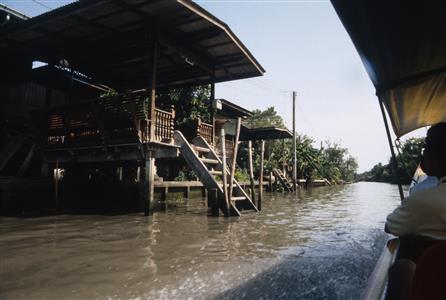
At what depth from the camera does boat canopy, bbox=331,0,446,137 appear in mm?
2264

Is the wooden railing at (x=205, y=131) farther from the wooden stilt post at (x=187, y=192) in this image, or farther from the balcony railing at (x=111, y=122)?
the wooden stilt post at (x=187, y=192)

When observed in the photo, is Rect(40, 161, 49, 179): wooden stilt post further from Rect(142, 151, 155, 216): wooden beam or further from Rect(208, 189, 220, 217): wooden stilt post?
Rect(208, 189, 220, 217): wooden stilt post

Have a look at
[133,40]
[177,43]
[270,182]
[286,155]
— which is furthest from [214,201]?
[286,155]

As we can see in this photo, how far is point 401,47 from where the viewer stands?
2.80 meters

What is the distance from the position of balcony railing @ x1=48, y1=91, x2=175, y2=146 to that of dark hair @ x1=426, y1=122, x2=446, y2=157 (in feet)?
25.9

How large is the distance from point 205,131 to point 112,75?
482 centimetres

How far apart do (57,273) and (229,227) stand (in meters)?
4.34

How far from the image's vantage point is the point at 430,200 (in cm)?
196

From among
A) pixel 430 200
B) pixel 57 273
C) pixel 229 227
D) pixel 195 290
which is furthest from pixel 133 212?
pixel 430 200

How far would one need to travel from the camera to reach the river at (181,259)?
12.5 ft

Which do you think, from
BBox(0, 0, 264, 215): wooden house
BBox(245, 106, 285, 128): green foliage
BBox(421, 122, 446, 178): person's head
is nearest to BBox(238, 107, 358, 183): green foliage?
BBox(245, 106, 285, 128): green foliage

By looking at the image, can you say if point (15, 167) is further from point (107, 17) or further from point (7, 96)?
point (107, 17)

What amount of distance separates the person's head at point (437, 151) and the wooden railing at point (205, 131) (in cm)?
956

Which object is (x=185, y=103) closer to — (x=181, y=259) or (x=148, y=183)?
(x=148, y=183)
